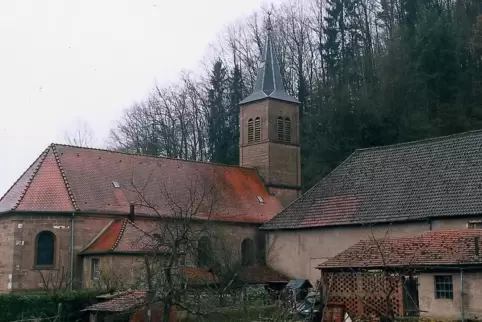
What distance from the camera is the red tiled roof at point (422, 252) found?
2209cm

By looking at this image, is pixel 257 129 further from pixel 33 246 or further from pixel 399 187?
pixel 33 246

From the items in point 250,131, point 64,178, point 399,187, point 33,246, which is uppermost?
point 250,131

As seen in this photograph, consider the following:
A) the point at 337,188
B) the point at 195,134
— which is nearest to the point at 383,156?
the point at 337,188

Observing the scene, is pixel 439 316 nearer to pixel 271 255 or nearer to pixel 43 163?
pixel 271 255

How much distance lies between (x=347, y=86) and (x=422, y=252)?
1305 inches

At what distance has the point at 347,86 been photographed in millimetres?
55031

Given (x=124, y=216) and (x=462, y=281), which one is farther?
(x=124, y=216)

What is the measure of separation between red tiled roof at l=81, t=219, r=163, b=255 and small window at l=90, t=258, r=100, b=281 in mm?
480

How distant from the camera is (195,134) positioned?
64.4 m

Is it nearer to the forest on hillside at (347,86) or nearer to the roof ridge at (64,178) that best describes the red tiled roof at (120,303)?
the roof ridge at (64,178)

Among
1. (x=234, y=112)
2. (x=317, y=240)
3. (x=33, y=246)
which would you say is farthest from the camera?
(x=234, y=112)

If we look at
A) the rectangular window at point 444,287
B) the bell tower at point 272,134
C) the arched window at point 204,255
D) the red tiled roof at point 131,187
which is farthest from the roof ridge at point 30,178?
the rectangular window at point 444,287

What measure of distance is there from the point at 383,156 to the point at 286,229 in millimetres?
5860

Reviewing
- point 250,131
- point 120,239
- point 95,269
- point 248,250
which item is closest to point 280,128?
point 250,131
